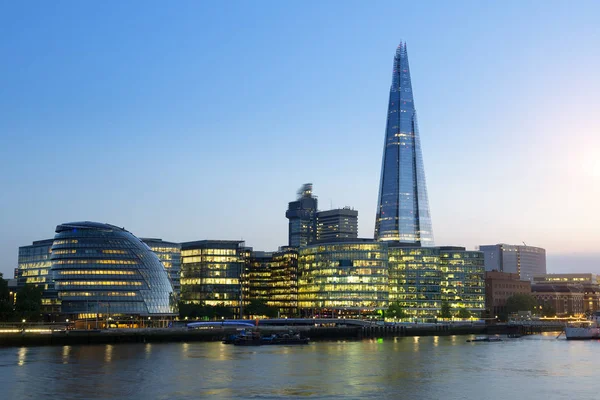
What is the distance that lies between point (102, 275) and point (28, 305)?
24.8 metres

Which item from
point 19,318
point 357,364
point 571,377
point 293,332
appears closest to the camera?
point 571,377

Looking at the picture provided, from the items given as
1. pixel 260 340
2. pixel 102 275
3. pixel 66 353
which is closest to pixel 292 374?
pixel 66 353

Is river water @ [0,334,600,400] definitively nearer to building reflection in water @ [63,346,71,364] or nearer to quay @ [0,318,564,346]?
building reflection in water @ [63,346,71,364]

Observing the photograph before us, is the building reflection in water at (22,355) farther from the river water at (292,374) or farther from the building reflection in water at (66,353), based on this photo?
the building reflection in water at (66,353)

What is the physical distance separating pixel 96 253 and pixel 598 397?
12428cm

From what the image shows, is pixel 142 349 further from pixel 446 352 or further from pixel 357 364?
pixel 446 352

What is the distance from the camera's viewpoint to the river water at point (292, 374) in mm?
69000

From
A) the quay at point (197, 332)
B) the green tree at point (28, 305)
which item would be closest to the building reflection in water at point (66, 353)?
the quay at point (197, 332)

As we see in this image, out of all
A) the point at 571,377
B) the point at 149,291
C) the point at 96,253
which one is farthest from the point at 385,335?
the point at 571,377

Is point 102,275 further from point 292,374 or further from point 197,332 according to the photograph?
point 292,374

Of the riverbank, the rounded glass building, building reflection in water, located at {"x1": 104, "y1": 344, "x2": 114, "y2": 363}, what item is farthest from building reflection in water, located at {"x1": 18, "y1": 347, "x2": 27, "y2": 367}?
the rounded glass building

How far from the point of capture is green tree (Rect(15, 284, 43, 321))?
144 m

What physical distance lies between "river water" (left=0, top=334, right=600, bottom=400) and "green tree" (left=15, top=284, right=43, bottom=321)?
26.8m

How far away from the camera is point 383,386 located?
73750 millimetres
